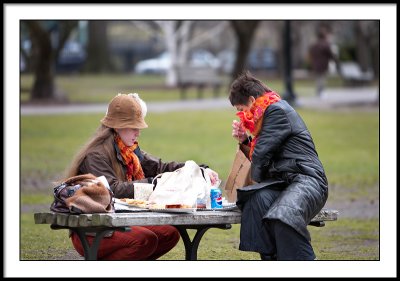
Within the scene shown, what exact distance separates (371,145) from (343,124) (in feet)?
10.7

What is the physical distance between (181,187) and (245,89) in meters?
0.89

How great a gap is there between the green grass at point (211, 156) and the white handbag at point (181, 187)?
190 cm

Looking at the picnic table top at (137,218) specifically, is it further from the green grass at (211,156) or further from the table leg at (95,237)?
the green grass at (211,156)

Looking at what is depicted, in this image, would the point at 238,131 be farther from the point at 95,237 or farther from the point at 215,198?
the point at 95,237

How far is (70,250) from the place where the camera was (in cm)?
1027

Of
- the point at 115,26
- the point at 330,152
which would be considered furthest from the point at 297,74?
the point at 330,152

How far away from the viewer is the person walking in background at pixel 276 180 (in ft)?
25.0

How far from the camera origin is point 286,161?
8.00 meters

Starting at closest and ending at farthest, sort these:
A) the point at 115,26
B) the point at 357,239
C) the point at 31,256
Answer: the point at 31,256 → the point at 357,239 → the point at 115,26

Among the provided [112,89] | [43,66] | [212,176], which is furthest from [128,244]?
[112,89]

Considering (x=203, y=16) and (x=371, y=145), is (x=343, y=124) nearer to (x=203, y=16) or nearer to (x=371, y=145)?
(x=371, y=145)

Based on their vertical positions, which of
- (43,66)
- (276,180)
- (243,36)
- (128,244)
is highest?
(243,36)

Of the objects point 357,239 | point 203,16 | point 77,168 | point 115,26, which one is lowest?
point 357,239

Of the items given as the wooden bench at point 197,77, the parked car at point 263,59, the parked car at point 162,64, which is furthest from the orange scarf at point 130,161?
the parked car at point 162,64
